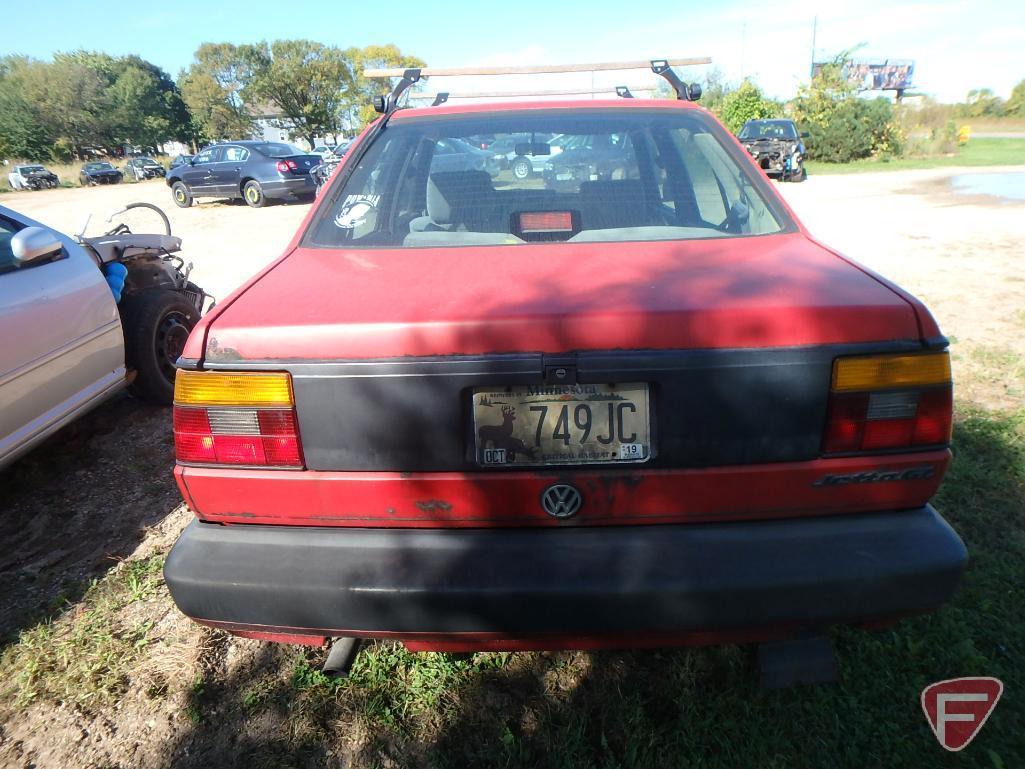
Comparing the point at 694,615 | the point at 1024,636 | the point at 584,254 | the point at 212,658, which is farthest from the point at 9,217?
the point at 1024,636

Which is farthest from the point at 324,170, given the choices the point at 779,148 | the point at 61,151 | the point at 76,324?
the point at 61,151

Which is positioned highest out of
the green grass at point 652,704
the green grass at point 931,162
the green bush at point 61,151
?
the green bush at point 61,151

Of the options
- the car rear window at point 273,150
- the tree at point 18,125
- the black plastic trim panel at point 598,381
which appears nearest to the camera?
the black plastic trim panel at point 598,381

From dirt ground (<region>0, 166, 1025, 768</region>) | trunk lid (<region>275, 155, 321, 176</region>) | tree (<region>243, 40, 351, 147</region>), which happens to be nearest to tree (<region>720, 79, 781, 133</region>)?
trunk lid (<region>275, 155, 321, 176</region>)

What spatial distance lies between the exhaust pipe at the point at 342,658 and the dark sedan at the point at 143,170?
43015 millimetres

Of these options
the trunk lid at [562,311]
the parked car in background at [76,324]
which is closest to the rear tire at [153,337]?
the parked car in background at [76,324]

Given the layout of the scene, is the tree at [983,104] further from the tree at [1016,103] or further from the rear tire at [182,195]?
the rear tire at [182,195]

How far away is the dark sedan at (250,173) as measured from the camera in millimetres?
16047

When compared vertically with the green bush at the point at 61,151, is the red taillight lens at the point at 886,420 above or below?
below

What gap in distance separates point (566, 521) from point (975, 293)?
5.96 m

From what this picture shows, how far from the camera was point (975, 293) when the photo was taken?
5711mm

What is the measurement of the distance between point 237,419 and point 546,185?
1.33m

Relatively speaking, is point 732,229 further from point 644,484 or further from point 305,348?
point 305,348

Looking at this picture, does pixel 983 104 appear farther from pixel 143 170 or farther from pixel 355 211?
pixel 355 211
